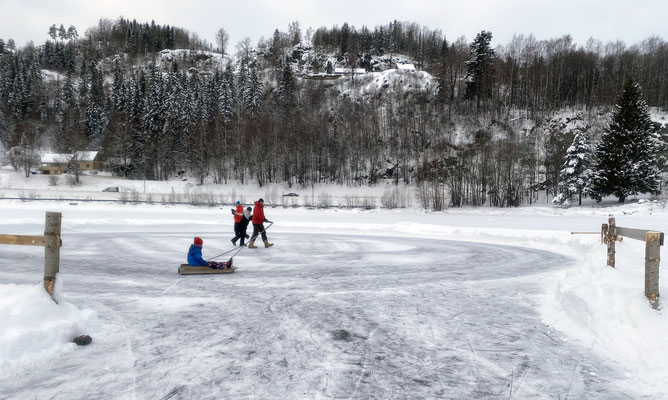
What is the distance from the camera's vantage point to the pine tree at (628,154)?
120 ft

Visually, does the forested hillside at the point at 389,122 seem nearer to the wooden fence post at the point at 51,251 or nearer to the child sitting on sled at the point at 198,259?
the child sitting on sled at the point at 198,259

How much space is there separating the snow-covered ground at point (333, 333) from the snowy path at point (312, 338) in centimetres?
2

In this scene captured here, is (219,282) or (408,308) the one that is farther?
(219,282)

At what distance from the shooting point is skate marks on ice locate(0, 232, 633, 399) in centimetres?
363

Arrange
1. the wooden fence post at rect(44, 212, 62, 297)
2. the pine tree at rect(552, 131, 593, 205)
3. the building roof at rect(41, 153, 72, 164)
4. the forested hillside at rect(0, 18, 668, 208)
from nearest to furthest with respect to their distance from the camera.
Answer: the wooden fence post at rect(44, 212, 62, 297) → the pine tree at rect(552, 131, 593, 205) → the forested hillside at rect(0, 18, 668, 208) → the building roof at rect(41, 153, 72, 164)

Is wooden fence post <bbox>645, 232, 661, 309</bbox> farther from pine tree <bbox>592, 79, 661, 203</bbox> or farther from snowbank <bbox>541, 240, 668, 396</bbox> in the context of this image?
pine tree <bbox>592, 79, 661, 203</bbox>

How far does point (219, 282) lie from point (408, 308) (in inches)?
163

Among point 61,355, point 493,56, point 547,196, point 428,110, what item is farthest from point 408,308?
point 493,56

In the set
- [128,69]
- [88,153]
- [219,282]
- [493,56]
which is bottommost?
[219,282]

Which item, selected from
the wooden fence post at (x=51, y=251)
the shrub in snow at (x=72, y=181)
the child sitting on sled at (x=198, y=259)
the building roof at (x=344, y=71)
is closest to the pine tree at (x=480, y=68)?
the building roof at (x=344, y=71)

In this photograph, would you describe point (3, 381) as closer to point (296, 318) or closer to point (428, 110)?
point (296, 318)

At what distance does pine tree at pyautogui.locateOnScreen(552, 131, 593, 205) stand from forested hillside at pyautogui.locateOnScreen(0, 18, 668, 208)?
2.86 feet

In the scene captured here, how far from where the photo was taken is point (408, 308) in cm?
627

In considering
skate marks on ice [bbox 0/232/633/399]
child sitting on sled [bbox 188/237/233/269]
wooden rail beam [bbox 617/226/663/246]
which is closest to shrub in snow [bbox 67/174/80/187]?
skate marks on ice [bbox 0/232/633/399]
